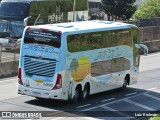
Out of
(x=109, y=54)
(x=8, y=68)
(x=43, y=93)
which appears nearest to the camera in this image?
(x=43, y=93)

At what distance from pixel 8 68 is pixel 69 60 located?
357 inches

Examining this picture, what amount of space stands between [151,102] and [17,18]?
19540 mm

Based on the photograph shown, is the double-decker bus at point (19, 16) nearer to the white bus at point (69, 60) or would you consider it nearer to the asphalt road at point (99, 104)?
the asphalt road at point (99, 104)

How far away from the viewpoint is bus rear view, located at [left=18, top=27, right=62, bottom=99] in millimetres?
18703

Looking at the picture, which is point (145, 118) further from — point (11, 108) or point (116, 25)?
point (116, 25)

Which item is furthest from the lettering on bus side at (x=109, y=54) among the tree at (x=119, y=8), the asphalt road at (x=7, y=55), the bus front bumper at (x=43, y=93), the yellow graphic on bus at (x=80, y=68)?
the tree at (x=119, y=8)

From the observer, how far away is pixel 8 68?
27.4 meters

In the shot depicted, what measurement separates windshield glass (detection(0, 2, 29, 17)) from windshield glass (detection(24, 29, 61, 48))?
1923 cm

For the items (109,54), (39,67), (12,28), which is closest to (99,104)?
(109,54)

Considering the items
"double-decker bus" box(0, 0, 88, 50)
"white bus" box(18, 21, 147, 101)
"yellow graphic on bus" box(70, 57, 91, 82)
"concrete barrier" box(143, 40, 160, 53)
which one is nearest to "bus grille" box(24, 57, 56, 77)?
"white bus" box(18, 21, 147, 101)

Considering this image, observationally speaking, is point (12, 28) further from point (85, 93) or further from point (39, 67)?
point (39, 67)

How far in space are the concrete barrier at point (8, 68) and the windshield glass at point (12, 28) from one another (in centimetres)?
1096

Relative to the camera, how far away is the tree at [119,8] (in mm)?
69062

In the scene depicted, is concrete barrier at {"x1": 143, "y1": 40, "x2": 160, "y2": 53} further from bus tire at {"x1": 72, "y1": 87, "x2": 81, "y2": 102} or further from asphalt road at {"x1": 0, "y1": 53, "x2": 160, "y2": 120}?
bus tire at {"x1": 72, "y1": 87, "x2": 81, "y2": 102}
